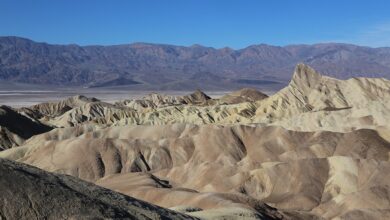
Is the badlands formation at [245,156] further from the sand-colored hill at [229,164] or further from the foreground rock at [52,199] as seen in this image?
the foreground rock at [52,199]

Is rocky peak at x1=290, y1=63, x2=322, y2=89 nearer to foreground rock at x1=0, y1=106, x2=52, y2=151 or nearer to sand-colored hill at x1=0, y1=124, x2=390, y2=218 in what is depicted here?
sand-colored hill at x1=0, y1=124, x2=390, y2=218

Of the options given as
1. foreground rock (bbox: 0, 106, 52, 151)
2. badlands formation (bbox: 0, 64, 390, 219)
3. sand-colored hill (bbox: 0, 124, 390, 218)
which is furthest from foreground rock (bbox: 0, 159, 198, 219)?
foreground rock (bbox: 0, 106, 52, 151)

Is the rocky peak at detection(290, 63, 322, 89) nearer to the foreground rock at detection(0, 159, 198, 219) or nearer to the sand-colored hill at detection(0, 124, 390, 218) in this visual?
the sand-colored hill at detection(0, 124, 390, 218)

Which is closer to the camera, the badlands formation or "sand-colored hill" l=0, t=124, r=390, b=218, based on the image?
the badlands formation

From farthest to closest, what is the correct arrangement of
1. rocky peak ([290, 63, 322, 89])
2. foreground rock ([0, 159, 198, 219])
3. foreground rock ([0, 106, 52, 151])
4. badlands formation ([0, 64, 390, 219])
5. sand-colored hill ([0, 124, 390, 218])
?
rocky peak ([290, 63, 322, 89]) → foreground rock ([0, 106, 52, 151]) → sand-colored hill ([0, 124, 390, 218]) → badlands formation ([0, 64, 390, 219]) → foreground rock ([0, 159, 198, 219])

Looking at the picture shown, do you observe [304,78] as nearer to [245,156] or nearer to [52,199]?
[245,156]

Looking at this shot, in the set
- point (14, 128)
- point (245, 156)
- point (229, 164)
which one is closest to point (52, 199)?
point (229, 164)

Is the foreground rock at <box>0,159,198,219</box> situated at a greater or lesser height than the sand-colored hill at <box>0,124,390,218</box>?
greater

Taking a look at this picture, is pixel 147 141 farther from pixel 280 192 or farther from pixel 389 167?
pixel 389 167

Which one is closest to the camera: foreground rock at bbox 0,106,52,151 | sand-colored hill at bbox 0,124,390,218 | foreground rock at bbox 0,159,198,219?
foreground rock at bbox 0,159,198,219

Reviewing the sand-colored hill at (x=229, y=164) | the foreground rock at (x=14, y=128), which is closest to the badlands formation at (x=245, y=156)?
the sand-colored hill at (x=229, y=164)
